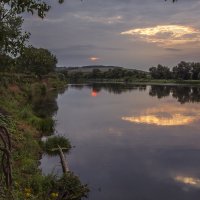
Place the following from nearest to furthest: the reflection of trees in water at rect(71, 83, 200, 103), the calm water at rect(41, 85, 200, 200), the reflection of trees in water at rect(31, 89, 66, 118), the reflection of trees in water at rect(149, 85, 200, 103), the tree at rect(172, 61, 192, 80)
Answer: the calm water at rect(41, 85, 200, 200) → the reflection of trees in water at rect(31, 89, 66, 118) → the reflection of trees in water at rect(149, 85, 200, 103) → the reflection of trees in water at rect(71, 83, 200, 103) → the tree at rect(172, 61, 192, 80)

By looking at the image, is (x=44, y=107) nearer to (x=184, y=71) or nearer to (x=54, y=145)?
(x=54, y=145)

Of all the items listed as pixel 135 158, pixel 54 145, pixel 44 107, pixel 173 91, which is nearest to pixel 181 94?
pixel 173 91

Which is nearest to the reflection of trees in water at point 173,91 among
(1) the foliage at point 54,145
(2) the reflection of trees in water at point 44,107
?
(2) the reflection of trees in water at point 44,107

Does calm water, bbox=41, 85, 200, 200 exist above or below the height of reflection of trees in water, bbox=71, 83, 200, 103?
below

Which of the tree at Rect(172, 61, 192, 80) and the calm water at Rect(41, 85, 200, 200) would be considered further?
the tree at Rect(172, 61, 192, 80)

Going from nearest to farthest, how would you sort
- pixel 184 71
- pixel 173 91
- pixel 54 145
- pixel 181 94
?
pixel 54 145 → pixel 181 94 → pixel 173 91 → pixel 184 71

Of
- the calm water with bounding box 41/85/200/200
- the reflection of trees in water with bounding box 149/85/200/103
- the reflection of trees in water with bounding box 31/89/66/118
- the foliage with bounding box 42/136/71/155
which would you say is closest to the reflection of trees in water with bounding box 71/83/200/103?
the reflection of trees in water with bounding box 149/85/200/103

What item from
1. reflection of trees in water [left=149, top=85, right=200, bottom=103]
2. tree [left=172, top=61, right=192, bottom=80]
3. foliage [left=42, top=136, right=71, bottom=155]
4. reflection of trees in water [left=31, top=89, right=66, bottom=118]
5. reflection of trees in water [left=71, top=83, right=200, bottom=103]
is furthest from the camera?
tree [left=172, top=61, right=192, bottom=80]

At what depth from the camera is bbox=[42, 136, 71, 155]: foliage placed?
2431 cm

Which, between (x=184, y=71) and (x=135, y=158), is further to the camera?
(x=184, y=71)

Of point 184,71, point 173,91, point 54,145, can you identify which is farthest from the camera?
point 184,71

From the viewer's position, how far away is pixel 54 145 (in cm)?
2477

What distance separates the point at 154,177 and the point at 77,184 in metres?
6.09

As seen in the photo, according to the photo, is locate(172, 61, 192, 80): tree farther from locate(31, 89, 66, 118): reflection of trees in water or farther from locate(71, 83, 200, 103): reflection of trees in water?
locate(31, 89, 66, 118): reflection of trees in water
